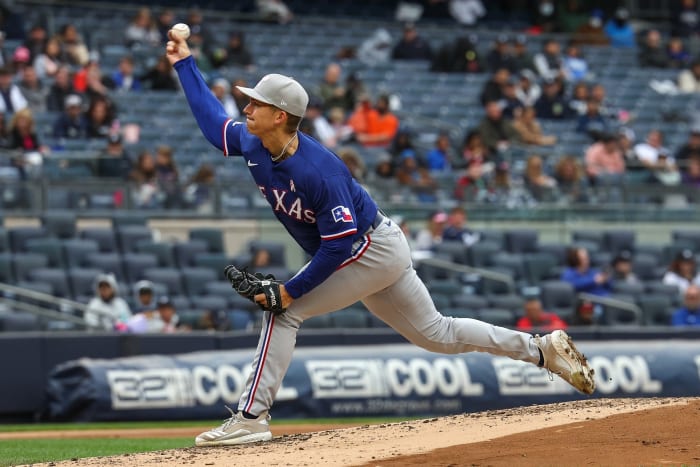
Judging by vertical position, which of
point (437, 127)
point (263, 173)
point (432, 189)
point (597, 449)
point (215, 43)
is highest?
point (215, 43)

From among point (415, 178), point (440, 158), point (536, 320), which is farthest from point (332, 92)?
point (536, 320)

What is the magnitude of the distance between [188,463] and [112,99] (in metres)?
12.0

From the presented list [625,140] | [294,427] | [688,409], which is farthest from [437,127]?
[688,409]

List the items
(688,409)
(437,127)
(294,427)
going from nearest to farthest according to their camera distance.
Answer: (688,409) < (294,427) < (437,127)

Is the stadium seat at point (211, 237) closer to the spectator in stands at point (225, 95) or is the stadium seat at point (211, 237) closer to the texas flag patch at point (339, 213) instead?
the spectator in stands at point (225, 95)

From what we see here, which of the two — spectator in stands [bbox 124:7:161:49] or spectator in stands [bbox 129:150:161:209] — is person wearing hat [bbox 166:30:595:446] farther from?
spectator in stands [bbox 124:7:161:49]

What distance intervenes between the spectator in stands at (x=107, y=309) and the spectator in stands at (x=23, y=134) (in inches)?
92.6

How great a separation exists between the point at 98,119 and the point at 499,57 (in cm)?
815

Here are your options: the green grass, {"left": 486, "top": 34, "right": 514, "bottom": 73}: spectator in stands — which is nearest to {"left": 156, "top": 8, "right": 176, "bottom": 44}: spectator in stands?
{"left": 486, "top": 34, "right": 514, "bottom": 73}: spectator in stands

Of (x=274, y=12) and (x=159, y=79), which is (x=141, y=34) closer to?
(x=159, y=79)

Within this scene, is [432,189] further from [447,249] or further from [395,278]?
[395,278]

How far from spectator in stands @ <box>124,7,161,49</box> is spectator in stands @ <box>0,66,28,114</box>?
337cm

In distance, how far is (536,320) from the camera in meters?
15.4

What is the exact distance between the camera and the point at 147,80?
63.1ft
